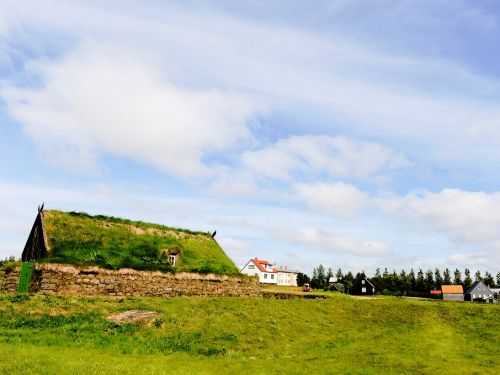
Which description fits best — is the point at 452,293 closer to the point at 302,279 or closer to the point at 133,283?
the point at 302,279

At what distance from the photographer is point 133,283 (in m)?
36.9

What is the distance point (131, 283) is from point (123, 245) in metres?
4.80

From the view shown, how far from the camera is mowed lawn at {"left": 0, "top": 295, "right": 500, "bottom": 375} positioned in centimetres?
1809

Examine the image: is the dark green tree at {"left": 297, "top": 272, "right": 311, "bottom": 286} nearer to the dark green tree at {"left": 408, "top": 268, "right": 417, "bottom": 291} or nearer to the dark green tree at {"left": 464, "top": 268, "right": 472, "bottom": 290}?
the dark green tree at {"left": 408, "top": 268, "right": 417, "bottom": 291}

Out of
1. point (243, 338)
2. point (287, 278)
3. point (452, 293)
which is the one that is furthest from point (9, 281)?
point (452, 293)

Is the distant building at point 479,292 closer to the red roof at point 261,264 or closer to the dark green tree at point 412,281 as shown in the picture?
the dark green tree at point 412,281

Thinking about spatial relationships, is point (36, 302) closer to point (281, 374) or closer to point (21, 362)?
point (21, 362)

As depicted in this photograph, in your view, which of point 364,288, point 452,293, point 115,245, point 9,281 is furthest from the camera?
point 452,293

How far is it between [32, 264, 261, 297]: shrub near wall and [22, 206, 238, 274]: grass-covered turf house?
590 millimetres

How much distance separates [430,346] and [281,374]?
1173cm

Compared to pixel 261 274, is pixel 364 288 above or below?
below

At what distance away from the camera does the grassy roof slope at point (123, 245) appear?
120ft

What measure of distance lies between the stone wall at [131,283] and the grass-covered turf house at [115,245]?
61 cm

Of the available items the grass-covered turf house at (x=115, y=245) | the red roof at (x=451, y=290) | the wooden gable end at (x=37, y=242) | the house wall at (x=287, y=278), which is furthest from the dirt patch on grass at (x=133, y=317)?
the house wall at (x=287, y=278)
